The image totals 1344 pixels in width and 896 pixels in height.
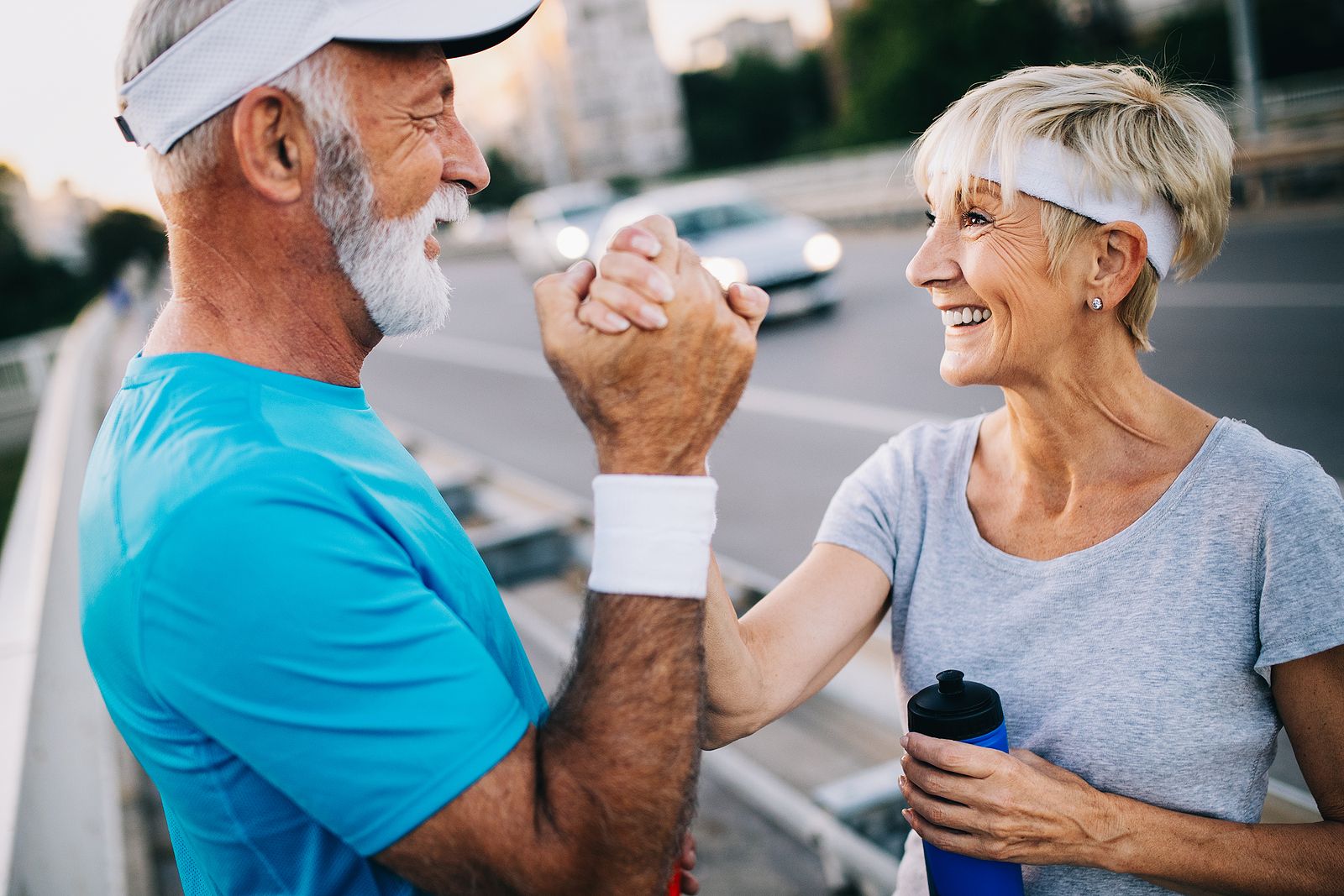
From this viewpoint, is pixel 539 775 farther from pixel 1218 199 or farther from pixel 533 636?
pixel 533 636

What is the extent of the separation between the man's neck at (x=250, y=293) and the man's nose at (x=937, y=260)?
1203 mm

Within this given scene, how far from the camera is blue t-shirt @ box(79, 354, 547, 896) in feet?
4.17

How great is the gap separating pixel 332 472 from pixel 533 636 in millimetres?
4212

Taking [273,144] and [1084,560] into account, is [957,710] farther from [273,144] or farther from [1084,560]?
[273,144]

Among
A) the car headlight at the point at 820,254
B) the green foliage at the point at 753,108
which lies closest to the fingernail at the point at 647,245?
the car headlight at the point at 820,254

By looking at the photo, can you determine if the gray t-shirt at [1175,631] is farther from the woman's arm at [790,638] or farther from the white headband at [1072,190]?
the white headband at [1072,190]

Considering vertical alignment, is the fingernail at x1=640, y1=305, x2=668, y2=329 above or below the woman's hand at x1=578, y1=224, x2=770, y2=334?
below

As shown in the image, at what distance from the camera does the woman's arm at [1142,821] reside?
1812mm

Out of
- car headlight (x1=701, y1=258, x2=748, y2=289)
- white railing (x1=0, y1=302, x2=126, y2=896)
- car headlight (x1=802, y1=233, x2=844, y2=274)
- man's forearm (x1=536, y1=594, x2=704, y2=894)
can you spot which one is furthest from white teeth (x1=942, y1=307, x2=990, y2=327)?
car headlight (x1=802, y1=233, x2=844, y2=274)

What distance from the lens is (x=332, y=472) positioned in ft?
4.72

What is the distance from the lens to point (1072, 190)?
2074 mm

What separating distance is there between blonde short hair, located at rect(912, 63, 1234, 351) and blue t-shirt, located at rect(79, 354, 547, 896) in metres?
1.35

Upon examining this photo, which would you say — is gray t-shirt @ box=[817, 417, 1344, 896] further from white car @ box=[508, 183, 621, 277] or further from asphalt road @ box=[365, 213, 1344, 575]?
white car @ box=[508, 183, 621, 277]

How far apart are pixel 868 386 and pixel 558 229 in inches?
594
